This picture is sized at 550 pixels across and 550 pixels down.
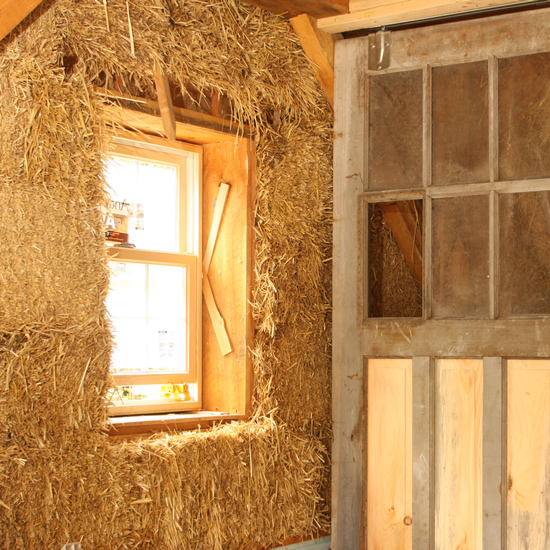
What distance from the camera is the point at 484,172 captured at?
232cm

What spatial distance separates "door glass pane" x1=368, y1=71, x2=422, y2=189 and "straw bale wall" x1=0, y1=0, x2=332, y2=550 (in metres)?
0.48

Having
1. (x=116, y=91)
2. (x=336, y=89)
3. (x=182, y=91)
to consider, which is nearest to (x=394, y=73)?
(x=336, y=89)

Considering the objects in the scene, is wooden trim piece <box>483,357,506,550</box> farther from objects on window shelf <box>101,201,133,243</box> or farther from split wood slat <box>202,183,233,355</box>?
objects on window shelf <box>101,201,133,243</box>

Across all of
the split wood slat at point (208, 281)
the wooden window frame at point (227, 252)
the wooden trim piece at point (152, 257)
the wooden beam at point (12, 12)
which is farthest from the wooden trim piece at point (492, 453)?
the wooden beam at point (12, 12)

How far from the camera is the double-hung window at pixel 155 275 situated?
2.70m

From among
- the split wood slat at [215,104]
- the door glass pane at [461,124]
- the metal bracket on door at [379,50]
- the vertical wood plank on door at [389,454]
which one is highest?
the metal bracket on door at [379,50]

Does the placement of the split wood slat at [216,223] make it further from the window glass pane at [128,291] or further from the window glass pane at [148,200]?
the window glass pane at [128,291]

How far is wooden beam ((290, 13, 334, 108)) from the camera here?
8.57 feet

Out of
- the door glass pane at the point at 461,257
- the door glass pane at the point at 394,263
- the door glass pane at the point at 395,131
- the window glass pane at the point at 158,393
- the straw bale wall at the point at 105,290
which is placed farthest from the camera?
the door glass pane at the point at 394,263

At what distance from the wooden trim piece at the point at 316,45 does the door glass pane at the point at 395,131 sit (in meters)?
0.28

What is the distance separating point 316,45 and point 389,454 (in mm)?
1559

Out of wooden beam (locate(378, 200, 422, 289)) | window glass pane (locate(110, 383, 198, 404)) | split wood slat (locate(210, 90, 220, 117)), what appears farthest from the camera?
wooden beam (locate(378, 200, 422, 289))

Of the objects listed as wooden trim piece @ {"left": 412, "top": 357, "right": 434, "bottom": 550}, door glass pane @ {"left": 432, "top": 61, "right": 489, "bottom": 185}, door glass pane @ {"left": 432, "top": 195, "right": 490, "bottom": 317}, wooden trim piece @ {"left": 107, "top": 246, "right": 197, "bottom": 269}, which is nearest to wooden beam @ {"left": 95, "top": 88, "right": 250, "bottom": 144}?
wooden trim piece @ {"left": 107, "top": 246, "right": 197, "bottom": 269}

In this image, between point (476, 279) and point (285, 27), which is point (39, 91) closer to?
point (285, 27)
